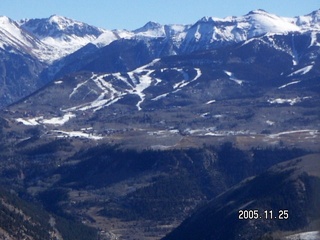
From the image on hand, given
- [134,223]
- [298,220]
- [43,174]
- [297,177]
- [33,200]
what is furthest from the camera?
[43,174]

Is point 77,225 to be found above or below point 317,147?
below

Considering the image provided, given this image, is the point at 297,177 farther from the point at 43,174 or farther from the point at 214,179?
the point at 43,174

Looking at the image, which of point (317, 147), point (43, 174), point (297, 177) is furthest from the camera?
point (43, 174)

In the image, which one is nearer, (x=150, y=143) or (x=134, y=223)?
(x=134, y=223)

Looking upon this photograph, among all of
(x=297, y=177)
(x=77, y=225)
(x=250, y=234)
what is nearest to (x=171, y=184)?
(x=77, y=225)

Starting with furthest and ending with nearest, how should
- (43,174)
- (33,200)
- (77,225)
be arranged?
(43,174)
(33,200)
(77,225)

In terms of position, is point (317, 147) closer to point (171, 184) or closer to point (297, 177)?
point (171, 184)

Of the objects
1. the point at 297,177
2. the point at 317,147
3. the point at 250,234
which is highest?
the point at 317,147

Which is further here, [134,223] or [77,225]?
[134,223]

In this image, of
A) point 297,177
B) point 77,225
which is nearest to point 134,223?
point 77,225

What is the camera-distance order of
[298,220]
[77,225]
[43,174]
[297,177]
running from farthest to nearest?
[43,174] → [77,225] → [297,177] → [298,220]
